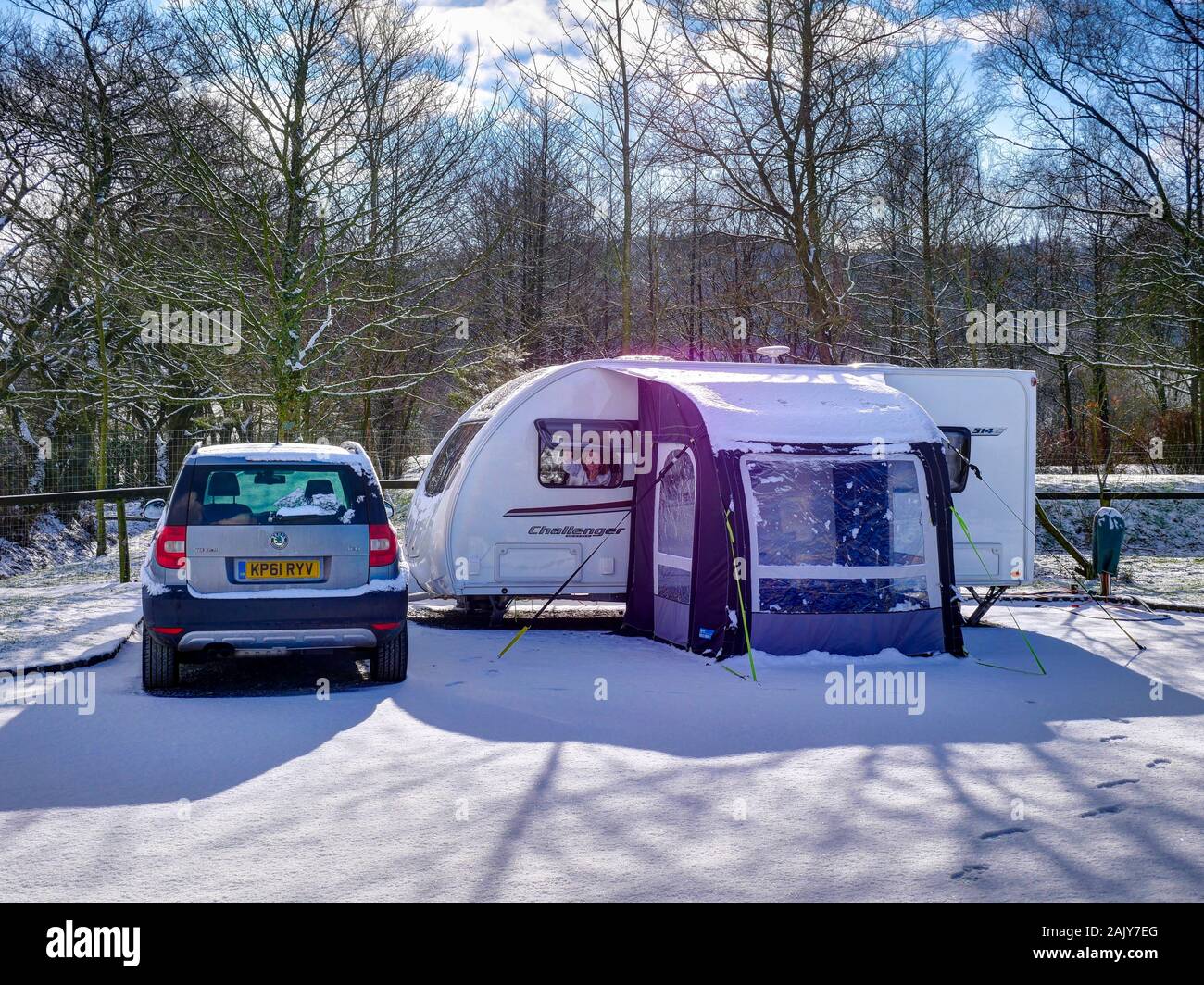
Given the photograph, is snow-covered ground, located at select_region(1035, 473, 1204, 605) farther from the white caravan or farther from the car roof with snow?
the car roof with snow

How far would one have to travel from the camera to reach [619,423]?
11.6 m

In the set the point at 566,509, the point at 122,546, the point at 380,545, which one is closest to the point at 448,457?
the point at 566,509

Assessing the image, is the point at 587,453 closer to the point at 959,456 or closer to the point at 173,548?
the point at 959,456

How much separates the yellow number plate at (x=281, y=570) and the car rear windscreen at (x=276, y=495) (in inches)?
10.5

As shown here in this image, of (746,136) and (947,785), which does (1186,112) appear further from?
(947,785)

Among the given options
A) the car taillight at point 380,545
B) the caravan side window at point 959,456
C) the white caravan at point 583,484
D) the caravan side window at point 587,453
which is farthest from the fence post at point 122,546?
the caravan side window at point 959,456

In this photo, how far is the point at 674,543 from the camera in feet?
35.3

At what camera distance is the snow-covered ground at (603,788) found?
4332mm

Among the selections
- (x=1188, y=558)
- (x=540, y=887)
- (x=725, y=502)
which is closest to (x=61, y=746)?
(x=540, y=887)

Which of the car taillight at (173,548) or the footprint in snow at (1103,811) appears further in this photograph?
the car taillight at (173,548)

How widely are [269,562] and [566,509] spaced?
4108 mm

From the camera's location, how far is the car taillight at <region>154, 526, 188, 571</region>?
7.63m

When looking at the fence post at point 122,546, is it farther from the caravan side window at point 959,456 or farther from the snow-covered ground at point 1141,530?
the snow-covered ground at point 1141,530

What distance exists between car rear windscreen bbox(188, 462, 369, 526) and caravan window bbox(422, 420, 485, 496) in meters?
3.66
